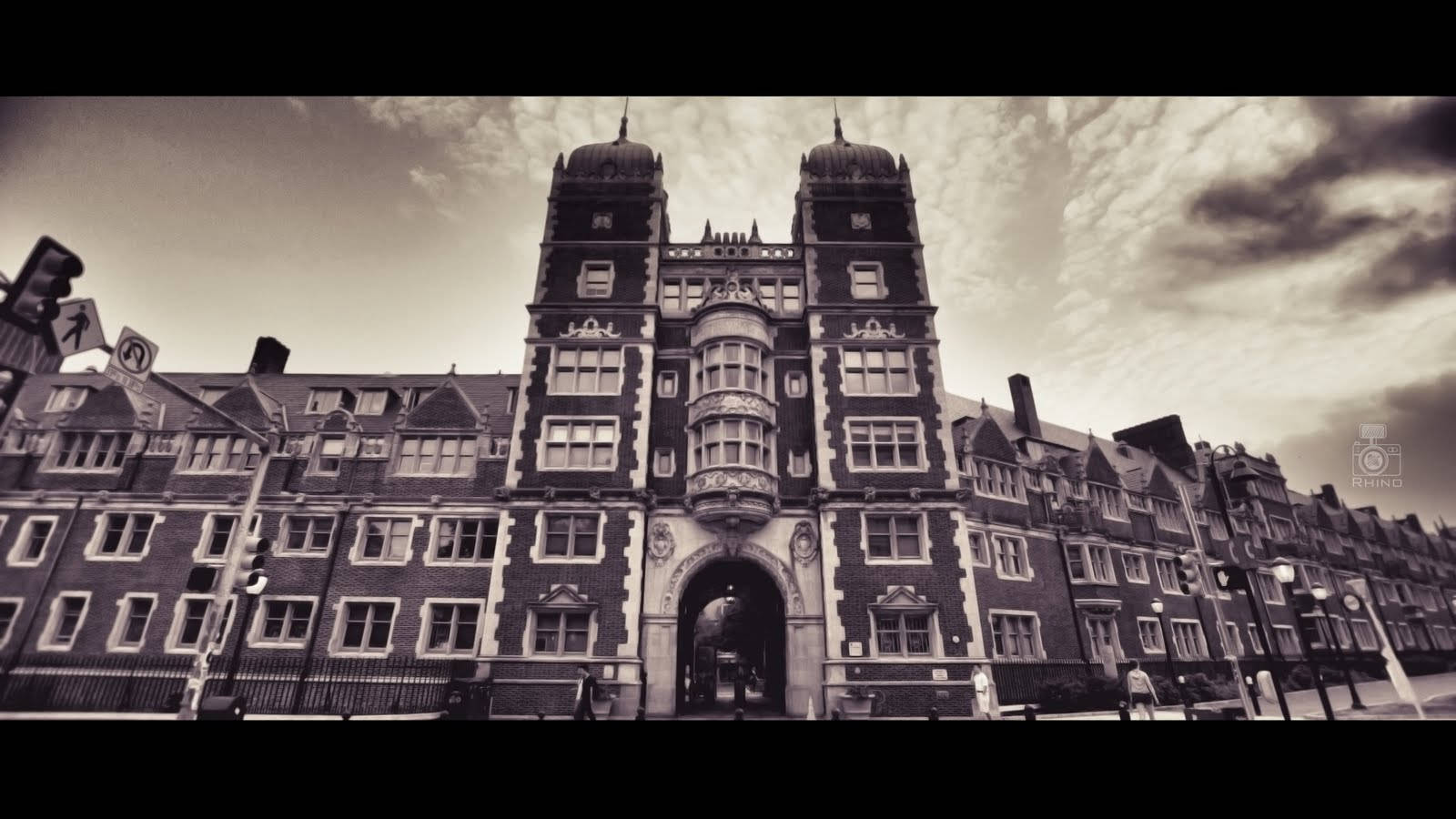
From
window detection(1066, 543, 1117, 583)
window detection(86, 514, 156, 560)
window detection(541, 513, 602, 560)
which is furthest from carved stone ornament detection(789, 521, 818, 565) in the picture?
window detection(86, 514, 156, 560)

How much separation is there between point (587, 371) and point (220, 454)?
53.4 feet

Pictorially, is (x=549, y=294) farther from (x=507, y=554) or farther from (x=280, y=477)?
(x=280, y=477)

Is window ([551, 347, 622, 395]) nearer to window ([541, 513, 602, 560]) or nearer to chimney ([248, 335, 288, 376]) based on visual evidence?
window ([541, 513, 602, 560])

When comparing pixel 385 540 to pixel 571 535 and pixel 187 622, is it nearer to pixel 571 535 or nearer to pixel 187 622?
pixel 187 622

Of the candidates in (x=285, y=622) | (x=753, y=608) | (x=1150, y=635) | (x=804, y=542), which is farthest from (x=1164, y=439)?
(x=285, y=622)

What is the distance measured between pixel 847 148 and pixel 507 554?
75.2 ft

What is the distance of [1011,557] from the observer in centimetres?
2698

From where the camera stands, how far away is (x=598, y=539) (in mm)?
20438

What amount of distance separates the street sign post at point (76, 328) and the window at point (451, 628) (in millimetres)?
15725

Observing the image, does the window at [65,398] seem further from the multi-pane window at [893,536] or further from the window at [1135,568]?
the window at [1135,568]

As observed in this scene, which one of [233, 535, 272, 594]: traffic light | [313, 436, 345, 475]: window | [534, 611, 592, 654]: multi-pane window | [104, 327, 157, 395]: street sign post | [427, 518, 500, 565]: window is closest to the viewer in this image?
[104, 327, 157, 395]: street sign post

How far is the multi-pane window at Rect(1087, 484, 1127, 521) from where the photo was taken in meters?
32.2

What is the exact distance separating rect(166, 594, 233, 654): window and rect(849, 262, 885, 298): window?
26.4 meters
